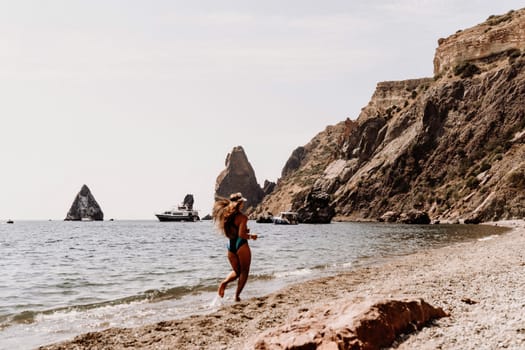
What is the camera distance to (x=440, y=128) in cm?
10356

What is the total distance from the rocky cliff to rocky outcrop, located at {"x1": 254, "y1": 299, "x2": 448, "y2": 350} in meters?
69.3

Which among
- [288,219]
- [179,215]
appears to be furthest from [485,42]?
[179,215]

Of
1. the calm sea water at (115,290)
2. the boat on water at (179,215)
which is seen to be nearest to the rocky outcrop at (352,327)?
the calm sea water at (115,290)

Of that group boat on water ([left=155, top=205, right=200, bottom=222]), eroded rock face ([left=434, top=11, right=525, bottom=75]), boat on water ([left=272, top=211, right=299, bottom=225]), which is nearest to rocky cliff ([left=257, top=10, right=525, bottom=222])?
eroded rock face ([left=434, top=11, right=525, bottom=75])

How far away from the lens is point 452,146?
323ft

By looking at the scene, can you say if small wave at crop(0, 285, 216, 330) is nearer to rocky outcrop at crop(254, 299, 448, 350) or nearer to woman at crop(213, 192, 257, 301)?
woman at crop(213, 192, 257, 301)

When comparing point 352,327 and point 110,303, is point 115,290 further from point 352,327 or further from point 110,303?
point 352,327

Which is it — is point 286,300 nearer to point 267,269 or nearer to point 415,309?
point 415,309

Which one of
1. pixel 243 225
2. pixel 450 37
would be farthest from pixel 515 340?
pixel 450 37

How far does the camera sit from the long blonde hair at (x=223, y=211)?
39.0 ft

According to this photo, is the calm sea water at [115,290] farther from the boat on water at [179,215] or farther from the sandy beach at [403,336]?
the boat on water at [179,215]

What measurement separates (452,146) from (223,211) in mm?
95412

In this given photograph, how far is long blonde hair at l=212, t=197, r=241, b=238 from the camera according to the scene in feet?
39.0

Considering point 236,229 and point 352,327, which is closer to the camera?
point 352,327
